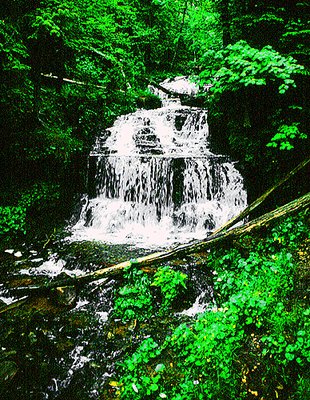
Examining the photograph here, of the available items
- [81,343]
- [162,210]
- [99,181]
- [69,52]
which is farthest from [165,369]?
[69,52]

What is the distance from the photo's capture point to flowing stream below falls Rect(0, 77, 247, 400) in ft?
12.7

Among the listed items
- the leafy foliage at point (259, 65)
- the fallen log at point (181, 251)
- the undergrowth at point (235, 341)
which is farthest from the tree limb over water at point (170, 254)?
the leafy foliage at point (259, 65)

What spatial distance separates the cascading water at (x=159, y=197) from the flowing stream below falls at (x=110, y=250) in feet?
0.10

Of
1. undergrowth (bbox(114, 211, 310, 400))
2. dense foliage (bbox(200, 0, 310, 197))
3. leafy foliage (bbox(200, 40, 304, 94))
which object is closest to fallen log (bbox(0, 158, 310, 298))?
undergrowth (bbox(114, 211, 310, 400))

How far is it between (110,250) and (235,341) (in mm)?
4113

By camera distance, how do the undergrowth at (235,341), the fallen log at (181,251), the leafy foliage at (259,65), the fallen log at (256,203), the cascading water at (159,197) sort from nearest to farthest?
the undergrowth at (235,341), the leafy foliage at (259,65), the fallen log at (181,251), the fallen log at (256,203), the cascading water at (159,197)

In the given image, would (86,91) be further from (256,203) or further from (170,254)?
(170,254)

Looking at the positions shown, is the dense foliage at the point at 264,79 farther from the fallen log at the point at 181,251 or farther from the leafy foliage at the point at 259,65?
the fallen log at the point at 181,251

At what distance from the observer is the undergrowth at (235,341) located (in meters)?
3.19

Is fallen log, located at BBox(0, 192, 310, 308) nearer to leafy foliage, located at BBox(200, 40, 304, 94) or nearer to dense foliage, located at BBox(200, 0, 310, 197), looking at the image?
dense foliage, located at BBox(200, 0, 310, 197)

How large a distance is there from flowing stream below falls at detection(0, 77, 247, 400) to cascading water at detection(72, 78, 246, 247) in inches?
1.2

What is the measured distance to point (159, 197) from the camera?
886 centimetres

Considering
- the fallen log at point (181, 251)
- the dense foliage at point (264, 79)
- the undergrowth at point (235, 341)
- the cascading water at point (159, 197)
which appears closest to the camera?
the undergrowth at point (235, 341)

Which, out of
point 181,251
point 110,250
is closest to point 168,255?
point 181,251
